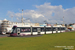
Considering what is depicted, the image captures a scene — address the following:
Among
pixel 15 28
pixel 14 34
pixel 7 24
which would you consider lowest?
pixel 14 34

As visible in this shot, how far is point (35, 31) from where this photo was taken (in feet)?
105

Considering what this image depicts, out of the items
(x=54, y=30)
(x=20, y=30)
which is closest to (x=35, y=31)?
(x=20, y=30)

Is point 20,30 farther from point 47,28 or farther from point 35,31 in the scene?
point 47,28

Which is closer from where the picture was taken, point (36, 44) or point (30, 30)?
point (36, 44)

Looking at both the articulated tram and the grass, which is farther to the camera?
the articulated tram

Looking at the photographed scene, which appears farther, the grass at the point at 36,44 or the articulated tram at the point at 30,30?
the articulated tram at the point at 30,30

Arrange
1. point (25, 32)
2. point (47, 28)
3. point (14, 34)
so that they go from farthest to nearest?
point (47, 28) < point (25, 32) < point (14, 34)

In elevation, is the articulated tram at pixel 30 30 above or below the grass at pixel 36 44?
above

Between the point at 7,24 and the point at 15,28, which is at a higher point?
the point at 7,24

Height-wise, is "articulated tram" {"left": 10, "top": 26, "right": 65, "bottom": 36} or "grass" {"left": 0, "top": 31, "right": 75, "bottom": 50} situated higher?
"articulated tram" {"left": 10, "top": 26, "right": 65, "bottom": 36}

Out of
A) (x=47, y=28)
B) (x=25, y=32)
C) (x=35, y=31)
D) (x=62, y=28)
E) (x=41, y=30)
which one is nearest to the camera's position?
(x=25, y=32)

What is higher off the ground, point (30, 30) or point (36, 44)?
point (30, 30)

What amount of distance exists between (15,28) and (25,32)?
3.98 m

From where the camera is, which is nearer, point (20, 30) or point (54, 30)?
point (20, 30)
